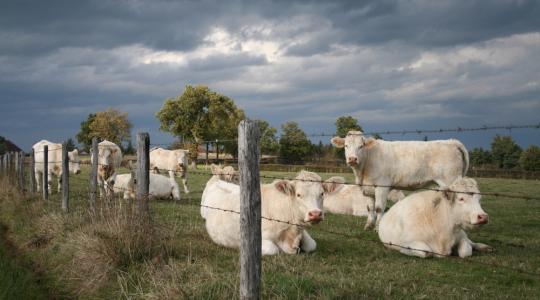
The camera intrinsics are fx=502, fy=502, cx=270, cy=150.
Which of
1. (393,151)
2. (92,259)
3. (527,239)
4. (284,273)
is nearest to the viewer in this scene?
(284,273)

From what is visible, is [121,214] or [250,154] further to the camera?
[121,214]

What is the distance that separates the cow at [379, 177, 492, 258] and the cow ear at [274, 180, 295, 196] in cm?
161

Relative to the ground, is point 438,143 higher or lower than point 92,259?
higher

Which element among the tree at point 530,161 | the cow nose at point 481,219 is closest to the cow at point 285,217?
the cow nose at point 481,219

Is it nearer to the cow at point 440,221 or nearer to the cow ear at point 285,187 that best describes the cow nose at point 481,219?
the cow at point 440,221

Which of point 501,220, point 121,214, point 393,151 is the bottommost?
point 501,220

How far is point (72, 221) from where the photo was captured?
10.1 meters

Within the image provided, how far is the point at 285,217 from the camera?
782 cm

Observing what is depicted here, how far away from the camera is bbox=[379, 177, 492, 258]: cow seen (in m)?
7.40

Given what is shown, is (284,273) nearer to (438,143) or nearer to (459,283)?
(459,283)

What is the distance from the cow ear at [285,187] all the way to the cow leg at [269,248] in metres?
0.80

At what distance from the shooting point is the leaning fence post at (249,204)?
4.94 metres

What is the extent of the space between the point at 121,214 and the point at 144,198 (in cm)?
41

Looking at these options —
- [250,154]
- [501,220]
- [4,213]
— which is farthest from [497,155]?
[250,154]
